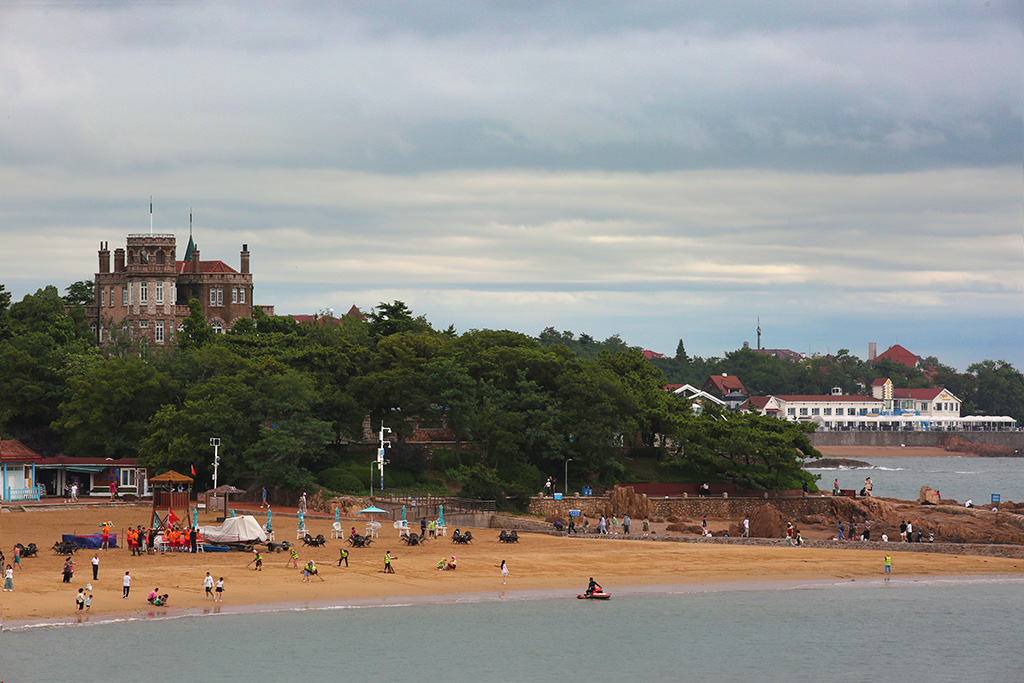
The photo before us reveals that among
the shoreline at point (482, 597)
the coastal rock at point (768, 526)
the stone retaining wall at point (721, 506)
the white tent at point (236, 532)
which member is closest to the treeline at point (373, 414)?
the stone retaining wall at point (721, 506)

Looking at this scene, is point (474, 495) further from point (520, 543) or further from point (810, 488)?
point (810, 488)

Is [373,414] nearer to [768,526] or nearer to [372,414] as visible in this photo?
[372,414]

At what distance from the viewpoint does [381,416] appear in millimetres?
80062

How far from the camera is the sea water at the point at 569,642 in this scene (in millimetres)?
35688

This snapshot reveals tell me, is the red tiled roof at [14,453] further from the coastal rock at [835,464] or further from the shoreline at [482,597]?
the coastal rock at [835,464]

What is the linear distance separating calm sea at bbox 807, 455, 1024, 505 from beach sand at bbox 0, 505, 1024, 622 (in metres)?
54.3

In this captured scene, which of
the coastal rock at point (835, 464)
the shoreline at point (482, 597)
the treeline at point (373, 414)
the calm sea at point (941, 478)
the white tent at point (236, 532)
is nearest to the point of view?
the shoreline at point (482, 597)

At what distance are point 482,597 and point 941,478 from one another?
4718 inches

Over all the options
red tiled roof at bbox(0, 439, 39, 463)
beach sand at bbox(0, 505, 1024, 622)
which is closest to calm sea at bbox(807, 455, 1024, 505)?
beach sand at bbox(0, 505, 1024, 622)

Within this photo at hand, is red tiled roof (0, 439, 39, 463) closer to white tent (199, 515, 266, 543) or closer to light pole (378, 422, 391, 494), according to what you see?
light pole (378, 422, 391, 494)

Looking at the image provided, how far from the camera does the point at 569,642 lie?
40812 mm

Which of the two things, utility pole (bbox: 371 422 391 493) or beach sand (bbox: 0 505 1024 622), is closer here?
beach sand (bbox: 0 505 1024 622)

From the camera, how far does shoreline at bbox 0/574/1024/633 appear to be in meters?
37.2

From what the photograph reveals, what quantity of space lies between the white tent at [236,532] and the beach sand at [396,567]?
28.7 inches
